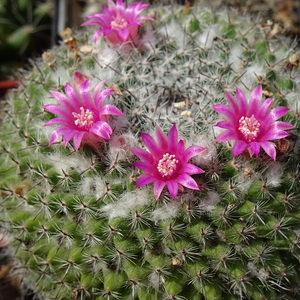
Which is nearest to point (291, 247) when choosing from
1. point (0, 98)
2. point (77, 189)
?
point (77, 189)

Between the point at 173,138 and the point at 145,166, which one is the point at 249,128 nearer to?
the point at 173,138

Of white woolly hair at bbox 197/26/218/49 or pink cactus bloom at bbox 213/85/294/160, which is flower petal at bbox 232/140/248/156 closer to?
pink cactus bloom at bbox 213/85/294/160

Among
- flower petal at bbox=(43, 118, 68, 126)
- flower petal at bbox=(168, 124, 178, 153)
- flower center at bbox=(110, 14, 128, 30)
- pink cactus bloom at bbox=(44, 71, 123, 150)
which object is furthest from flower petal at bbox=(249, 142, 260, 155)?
flower center at bbox=(110, 14, 128, 30)

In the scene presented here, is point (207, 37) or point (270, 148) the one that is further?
point (207, 37)

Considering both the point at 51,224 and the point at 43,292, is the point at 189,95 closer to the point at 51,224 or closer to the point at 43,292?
the point at 51,224

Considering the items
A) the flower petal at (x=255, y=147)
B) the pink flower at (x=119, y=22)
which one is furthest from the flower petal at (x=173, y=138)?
the pink flower at (x=119, y=22)

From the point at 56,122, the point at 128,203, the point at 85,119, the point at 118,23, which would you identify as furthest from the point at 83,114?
the point at 118,23

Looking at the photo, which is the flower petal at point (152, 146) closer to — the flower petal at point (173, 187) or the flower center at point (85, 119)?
the flower petal at point (173, 187)
